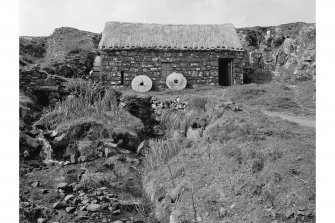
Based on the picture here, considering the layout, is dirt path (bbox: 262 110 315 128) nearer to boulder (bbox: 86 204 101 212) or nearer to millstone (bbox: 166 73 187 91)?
boulder (bbox: 86 204 101 212)

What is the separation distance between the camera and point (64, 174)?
11477mm

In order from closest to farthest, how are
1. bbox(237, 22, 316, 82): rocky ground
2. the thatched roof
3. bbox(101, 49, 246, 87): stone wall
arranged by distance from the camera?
bbox(101, 49, 246, 87): stone wall
the thatched roof
bbox(237, 22, 316, 82): rocky ground

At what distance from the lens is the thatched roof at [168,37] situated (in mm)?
20891

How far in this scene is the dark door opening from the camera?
22.1m

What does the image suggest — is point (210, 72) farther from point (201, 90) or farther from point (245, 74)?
point (245, 74)

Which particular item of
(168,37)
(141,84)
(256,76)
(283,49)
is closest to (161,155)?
(141,84)

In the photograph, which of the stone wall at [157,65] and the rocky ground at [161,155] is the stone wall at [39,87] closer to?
the rocky ground at [161,155]

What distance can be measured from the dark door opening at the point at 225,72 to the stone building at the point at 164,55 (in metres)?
0.06

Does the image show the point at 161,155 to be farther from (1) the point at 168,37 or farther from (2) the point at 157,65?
(1) the point at 168,37

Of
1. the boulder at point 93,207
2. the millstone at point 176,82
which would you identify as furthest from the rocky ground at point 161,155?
the millstone at point 176,82

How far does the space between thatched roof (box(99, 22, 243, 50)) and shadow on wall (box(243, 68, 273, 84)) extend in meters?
2.76

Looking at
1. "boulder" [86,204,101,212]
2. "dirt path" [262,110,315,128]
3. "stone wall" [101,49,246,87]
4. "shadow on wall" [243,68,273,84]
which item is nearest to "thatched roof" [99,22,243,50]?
"stone wall" [101,49,246,87]

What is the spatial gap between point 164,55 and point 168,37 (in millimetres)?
1248

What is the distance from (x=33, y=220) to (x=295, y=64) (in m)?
19.1
